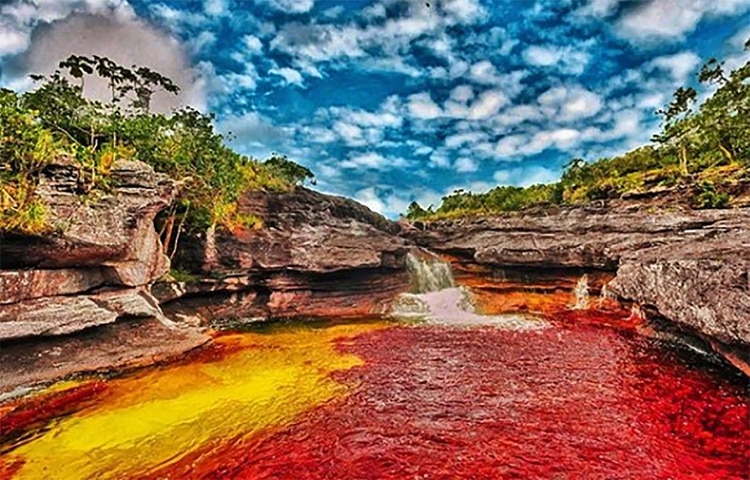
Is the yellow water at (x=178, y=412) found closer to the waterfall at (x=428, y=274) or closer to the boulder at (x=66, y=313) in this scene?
the boulder at (x=66, y=313)

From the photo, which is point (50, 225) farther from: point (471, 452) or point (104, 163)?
point (471, 452)

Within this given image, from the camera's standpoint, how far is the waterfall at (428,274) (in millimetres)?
28219

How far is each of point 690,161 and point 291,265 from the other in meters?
30.1

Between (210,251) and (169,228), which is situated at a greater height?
(169,228)

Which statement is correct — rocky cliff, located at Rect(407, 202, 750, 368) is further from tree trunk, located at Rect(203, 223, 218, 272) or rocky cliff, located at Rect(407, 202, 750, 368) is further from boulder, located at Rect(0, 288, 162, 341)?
boulder, located at Rect(0, 288, 162, 341)

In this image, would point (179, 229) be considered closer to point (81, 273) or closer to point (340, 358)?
point (81, 273)

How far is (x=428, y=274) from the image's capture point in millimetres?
28641

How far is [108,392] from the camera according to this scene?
11.0m

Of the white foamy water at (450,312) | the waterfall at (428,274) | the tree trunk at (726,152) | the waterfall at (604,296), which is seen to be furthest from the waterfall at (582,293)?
the tree trunk at (726,152)

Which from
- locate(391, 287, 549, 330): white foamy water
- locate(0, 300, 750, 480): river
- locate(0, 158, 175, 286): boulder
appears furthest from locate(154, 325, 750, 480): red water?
locate(0, 158, 175, 286): boulder

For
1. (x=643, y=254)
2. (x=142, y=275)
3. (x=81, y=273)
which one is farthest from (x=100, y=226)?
(x=643, y=254)

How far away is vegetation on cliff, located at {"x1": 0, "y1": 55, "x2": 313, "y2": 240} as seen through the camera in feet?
38.8

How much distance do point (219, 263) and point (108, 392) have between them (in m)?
10.7

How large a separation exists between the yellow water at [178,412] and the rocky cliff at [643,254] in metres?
9.55
